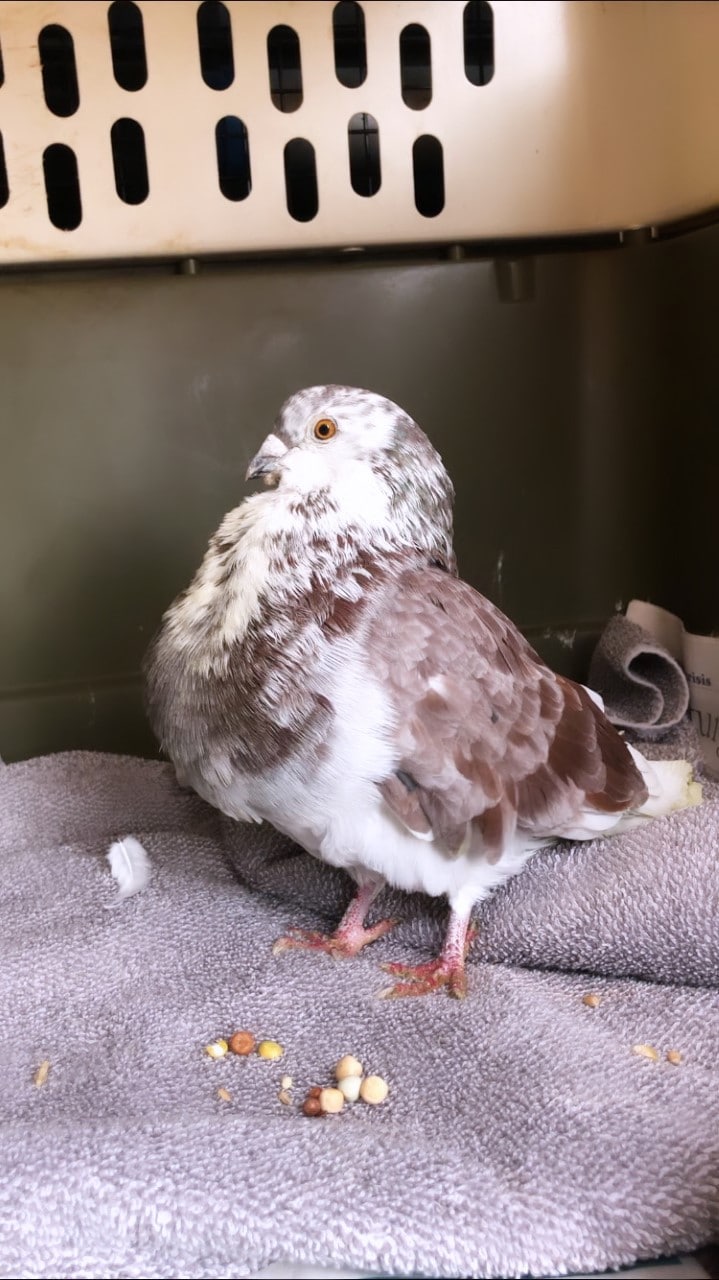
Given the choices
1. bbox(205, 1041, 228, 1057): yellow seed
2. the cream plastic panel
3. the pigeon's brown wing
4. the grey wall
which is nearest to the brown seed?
bbox(205, 1041, 228, 1057): yellow seed

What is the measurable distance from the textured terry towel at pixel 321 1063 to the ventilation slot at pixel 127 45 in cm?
92

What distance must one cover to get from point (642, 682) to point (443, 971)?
1.97ft

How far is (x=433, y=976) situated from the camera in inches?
38.5

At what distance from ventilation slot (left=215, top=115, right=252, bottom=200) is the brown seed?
3.38ft

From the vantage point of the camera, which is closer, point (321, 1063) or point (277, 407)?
point (321, 1063)

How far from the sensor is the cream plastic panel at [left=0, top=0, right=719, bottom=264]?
1.24 metres

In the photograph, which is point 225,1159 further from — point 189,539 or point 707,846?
point 189,539

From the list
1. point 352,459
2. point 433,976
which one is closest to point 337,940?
point 433,976

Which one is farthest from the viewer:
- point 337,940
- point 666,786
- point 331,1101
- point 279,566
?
point 666,786

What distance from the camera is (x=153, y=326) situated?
1360 mm

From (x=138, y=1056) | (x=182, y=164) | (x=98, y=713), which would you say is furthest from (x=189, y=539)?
(x=138, y=1056)

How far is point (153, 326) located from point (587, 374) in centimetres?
64

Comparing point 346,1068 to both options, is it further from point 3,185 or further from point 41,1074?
point 3,185

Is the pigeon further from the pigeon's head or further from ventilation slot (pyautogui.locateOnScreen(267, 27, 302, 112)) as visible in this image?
ventilation slot (pyautogui.locateOnScreen(267, 27, 302, 112))
